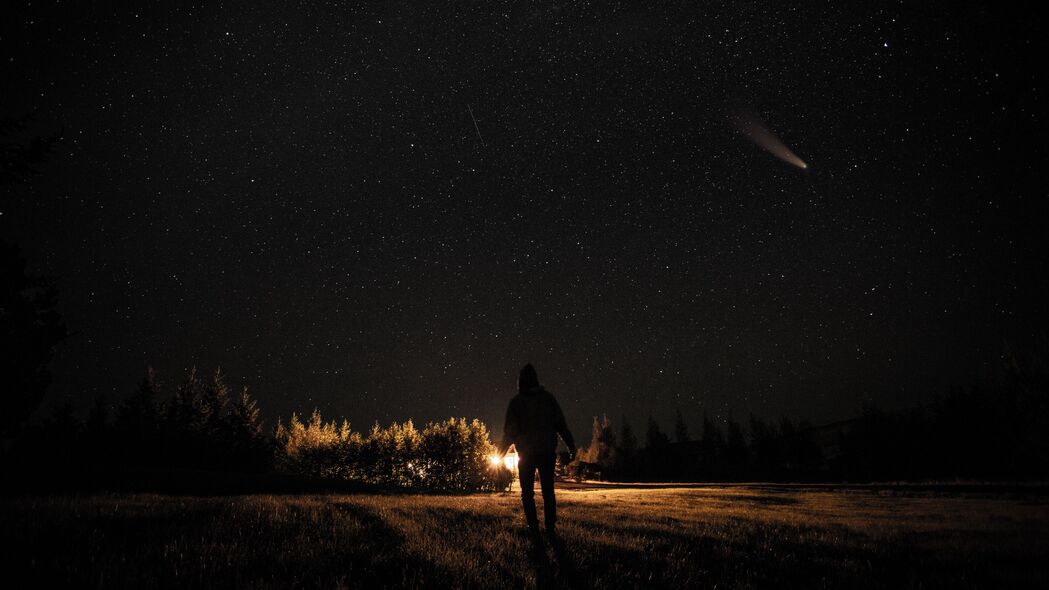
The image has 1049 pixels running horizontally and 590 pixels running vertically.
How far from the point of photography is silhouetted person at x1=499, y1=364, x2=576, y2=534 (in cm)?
649

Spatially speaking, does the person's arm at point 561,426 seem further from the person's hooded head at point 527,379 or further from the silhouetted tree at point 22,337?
the silhouetted tree at point 22,337

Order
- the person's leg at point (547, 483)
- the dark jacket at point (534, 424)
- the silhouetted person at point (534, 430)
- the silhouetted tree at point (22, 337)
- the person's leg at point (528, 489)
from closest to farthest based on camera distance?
A: the person's leg at point (528, 489) → the person's leg at point (547, 483) → the silhouetted person at point (534, 430) → the dark jacket at point (534, 424) → the silhouetted tree at point (22, 337)

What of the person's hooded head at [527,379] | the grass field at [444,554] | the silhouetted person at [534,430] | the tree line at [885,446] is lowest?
the tree line at [885,446]

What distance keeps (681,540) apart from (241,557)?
19.2 ft

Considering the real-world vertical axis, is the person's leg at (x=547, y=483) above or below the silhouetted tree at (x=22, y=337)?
below

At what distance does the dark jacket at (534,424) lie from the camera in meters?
6.64

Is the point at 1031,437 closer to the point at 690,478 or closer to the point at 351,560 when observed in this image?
the point at 690,478

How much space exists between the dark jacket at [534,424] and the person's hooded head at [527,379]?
0.18 ft

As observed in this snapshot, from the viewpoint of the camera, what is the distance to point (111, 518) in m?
5.56

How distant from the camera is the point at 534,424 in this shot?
22.0 feet

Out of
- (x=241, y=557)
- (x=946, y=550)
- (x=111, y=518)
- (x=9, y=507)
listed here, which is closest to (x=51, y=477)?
(x=9, y=507)

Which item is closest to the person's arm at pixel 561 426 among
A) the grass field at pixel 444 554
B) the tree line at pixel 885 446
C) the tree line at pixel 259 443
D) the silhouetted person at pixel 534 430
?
the silhouetted person at pixel 534 430

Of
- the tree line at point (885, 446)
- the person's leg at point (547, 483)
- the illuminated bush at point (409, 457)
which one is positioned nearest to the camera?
the person's leg at point (547, 483)

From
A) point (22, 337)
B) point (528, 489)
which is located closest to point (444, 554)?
point (528, 489)
